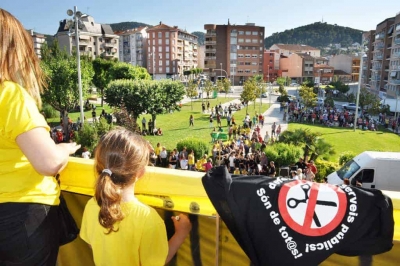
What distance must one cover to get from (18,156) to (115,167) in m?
0.53

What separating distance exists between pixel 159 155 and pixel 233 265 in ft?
51.9

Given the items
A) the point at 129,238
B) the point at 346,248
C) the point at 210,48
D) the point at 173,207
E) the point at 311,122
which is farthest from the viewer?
the point at 210,48

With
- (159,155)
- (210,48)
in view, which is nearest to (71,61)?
(159,155)

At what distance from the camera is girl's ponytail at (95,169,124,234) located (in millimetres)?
1786

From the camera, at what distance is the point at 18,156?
191cm

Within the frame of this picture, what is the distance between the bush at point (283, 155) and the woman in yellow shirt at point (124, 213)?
16.3 meters

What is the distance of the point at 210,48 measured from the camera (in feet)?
323

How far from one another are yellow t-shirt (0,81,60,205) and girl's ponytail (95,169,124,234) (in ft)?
1.25

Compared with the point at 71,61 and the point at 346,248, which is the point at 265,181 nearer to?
the point at 346,248

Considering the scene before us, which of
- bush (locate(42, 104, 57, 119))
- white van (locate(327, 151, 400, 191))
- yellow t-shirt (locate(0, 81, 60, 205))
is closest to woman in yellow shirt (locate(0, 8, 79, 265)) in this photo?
yellow t-shirt (locate(0, 81, 60, 205))

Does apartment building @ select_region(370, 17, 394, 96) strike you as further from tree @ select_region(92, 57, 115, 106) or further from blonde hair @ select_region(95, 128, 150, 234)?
blonde hair @ select_region(95, 128, 150, 234)

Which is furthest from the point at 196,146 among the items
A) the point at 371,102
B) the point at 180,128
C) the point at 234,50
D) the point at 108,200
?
the point at 234,50

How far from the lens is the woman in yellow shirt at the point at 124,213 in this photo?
5.93ft

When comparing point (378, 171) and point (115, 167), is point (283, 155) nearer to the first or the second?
point (378, 171)
